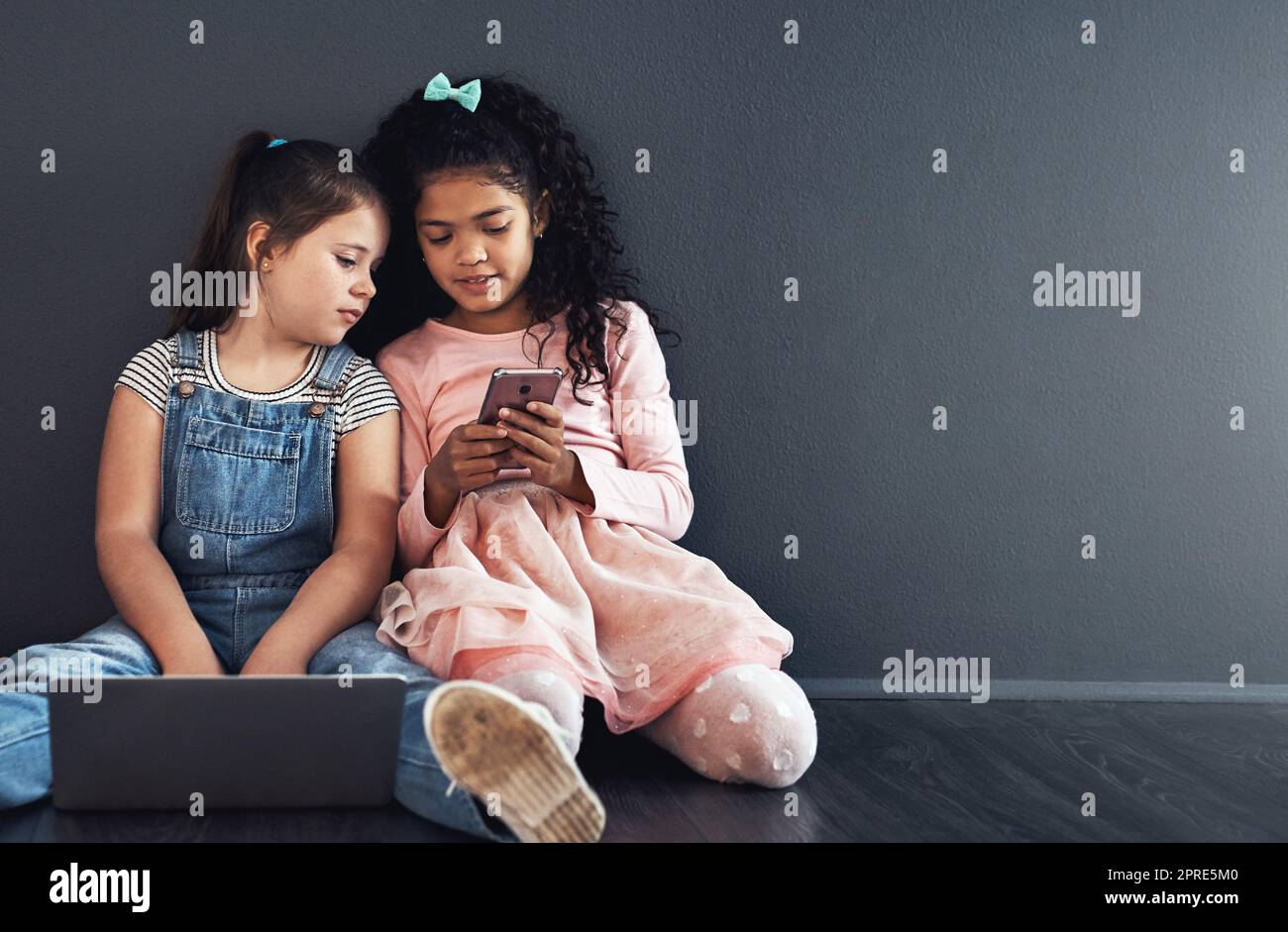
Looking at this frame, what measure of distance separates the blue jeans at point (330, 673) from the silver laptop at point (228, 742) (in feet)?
0.10

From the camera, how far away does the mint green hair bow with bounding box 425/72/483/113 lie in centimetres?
158

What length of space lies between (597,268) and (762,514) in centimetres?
47

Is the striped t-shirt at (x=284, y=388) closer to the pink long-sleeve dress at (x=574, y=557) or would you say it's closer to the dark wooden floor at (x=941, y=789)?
the pink long-sleeve dress at (x=574, y=557)

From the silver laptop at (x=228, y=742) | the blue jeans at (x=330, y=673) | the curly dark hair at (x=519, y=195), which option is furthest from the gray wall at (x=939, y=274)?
the silver laptop at (x=228, y=742)

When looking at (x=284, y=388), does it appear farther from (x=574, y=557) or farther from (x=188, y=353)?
(x=574, y=557)

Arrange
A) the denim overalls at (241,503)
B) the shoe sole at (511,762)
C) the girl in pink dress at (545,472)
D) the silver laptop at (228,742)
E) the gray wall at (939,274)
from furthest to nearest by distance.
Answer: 1. the gray wall at (939,274)
2. the denim overalls at (241,503)
3. the girl in pink dress at (545,472)
4. the silver laptop at (228,742)
5. the shoe sole at (511,762)

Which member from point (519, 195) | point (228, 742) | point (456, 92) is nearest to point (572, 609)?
point (228, 742)

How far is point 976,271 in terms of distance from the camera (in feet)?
5.94

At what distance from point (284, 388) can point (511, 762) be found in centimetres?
77

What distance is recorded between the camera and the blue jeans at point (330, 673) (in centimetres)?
112

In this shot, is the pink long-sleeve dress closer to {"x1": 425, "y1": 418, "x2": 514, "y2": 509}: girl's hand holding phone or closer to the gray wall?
{"x1": 425, "y1": 418, "x2": 514, "y2": 509}: girl's hand holding phone

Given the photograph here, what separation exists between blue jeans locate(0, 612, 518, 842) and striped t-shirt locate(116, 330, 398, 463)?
0.30m

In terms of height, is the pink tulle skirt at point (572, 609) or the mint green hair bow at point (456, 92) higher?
the mint green hair bow at point (456, 92)
